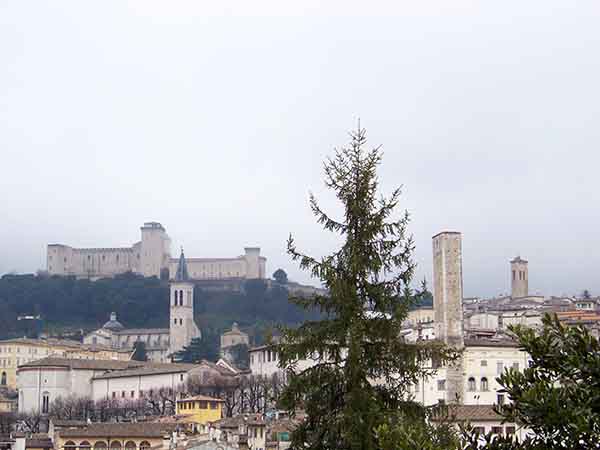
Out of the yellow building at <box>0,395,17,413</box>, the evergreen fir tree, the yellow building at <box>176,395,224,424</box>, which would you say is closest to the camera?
the evergreen fir tree

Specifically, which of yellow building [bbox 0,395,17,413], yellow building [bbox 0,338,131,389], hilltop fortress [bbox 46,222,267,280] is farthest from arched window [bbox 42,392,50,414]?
hilltop fortress [bbox 46,222,267,280]

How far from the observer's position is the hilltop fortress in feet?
624

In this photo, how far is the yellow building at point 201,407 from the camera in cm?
7698

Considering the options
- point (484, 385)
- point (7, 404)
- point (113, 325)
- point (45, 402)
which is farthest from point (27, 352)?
point (484, 385)

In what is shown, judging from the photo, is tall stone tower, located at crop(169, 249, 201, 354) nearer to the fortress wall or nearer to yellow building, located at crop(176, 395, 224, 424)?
the fortress wall

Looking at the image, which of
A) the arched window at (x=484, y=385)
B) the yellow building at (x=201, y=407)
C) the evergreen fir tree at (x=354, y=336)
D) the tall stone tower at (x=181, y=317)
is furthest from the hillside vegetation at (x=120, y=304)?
the evergreen fir tree at (x=354, y=336)

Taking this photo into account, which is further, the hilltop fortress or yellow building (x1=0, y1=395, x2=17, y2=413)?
the hilltop fortress

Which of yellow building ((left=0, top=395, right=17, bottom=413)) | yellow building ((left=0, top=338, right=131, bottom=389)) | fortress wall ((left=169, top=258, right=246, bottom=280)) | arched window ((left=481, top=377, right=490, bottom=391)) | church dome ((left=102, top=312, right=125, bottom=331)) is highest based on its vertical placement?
fortress wall ((left=169, top=258, right=246, bottom=280))

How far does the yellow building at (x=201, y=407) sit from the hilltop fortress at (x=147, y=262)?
109 meters

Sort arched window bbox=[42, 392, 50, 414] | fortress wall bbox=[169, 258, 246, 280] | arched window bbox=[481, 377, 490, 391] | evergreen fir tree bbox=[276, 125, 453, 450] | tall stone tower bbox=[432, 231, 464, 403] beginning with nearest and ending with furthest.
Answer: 1. evergreen fir tree bbox=[276, 125, 453, 450]
2. arched window bbox=[481, 377, 490, 391]
3. tall stone tower bbox=[432, 231, 464, 403]
4. arched window bbox=[42, 392, 50, 414]
5. fortress wall bbox=[169, 258, 246, 280]

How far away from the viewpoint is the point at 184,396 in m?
84.0

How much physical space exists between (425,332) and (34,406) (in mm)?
38017

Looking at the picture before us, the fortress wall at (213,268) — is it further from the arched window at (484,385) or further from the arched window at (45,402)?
the arched window at (484,385)

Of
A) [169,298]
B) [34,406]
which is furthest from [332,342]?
[169,298]
